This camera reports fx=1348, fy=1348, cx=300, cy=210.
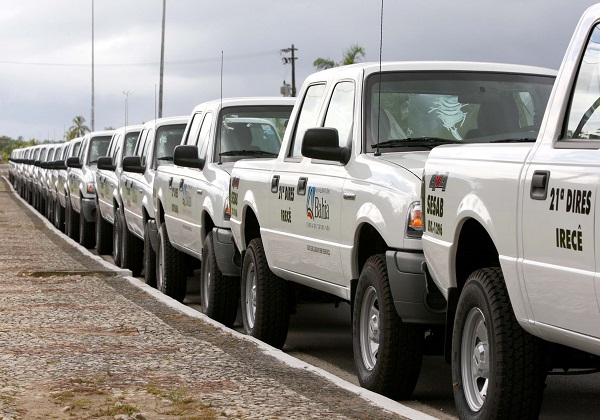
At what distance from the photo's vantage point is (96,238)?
23516 millimetres

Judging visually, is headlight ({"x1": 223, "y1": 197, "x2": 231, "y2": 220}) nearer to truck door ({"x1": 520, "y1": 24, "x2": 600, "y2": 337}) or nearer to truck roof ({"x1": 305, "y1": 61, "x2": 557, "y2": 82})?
truck roof ({"x1": 305, "y1": 61, "x2": 557, "y2": 82})

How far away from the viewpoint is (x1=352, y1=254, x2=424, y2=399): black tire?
26.8 ft

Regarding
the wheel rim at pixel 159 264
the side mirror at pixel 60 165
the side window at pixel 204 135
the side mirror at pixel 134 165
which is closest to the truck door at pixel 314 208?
the side window at pixel 204 135

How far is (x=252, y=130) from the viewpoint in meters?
13.8

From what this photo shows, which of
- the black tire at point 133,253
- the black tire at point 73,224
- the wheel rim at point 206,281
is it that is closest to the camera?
the wheel rim at point 206,281

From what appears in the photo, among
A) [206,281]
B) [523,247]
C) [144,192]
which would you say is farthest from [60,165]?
[523,247]

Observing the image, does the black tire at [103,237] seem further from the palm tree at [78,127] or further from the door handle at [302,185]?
the palm tree at [78,127]

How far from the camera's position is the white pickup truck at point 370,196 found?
26.8ft

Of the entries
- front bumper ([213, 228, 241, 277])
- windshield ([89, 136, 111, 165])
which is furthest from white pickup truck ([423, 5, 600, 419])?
windshield ([89, 136, 111, 165])

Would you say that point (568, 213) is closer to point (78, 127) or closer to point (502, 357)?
point (502, 357)

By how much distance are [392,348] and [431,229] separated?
92 centimetres

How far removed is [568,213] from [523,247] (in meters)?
0.52

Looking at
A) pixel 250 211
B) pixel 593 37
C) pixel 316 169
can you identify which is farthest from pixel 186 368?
pixel 593 37

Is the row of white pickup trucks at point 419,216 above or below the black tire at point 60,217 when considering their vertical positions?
above
